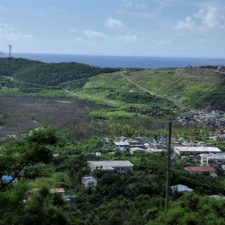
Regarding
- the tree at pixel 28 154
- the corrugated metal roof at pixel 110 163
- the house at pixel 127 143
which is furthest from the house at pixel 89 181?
the tree at pixel 28 154

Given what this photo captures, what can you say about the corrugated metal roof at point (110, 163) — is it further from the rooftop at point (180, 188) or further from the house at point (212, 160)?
the house at point (212, 160)

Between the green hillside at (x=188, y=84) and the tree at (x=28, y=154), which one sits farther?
the green hillside at (x=188, y=84)

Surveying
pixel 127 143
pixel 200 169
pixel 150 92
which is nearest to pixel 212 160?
pixel 200 169

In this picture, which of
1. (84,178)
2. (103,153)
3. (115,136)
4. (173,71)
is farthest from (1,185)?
(173,71)

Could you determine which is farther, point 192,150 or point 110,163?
point 192,150

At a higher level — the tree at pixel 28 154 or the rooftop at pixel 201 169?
the tree at pixel 28 154

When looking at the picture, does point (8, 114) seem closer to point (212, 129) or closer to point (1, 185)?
point (212, 129)

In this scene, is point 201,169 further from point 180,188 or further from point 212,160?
point 180,188

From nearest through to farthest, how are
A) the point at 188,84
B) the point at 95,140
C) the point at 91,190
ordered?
the point at 91,190
the point at 95,140
the point at 188,84

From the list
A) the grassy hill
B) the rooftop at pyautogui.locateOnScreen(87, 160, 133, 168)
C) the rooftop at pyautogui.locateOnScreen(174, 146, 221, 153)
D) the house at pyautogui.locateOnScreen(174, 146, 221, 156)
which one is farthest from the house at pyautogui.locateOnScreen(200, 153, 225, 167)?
the grassy hill

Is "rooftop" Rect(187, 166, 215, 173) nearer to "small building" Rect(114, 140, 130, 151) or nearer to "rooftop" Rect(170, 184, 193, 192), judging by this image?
"rooftop" Rect(170, 184, 193, 192)
